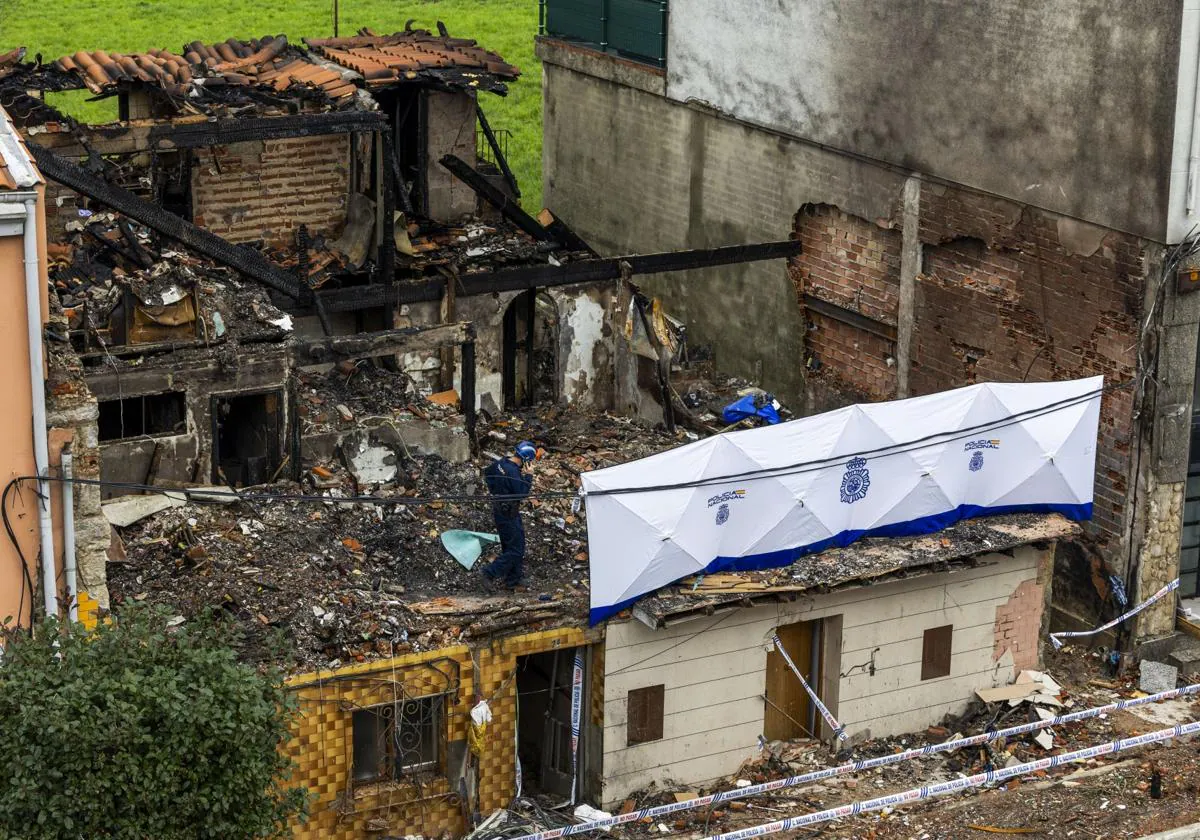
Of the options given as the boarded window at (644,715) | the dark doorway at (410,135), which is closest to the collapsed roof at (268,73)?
the dark doorway at (410,135)

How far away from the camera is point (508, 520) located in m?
18.0

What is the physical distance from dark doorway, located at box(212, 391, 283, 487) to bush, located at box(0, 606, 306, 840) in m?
5.63

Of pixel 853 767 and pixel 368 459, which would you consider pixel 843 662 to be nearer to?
pixel 853 767

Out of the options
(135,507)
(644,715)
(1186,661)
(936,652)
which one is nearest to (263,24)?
(135,507)

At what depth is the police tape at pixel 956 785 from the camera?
17.4 meters

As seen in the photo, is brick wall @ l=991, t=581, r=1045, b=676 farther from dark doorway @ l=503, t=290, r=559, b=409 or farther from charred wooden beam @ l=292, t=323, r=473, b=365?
dark doorway @ l=503, t=290, r=559, b=409

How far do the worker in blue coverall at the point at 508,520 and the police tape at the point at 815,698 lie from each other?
A: 277 centimetres

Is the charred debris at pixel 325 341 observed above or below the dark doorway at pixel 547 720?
above

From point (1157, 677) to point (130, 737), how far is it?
1252 cm

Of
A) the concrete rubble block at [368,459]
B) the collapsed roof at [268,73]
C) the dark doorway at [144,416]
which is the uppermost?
the collapsed roof at [268,73]

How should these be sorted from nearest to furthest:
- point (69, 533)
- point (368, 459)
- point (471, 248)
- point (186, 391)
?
point (69, 533), point (186, 391), point (368, 459), point (471, 248)

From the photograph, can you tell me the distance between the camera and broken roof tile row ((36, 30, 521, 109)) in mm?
24688

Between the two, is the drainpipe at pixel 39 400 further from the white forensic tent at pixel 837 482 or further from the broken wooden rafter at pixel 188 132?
the broken wooden rafter at pixel 188 132

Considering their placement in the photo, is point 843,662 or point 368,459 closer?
point 843,662
